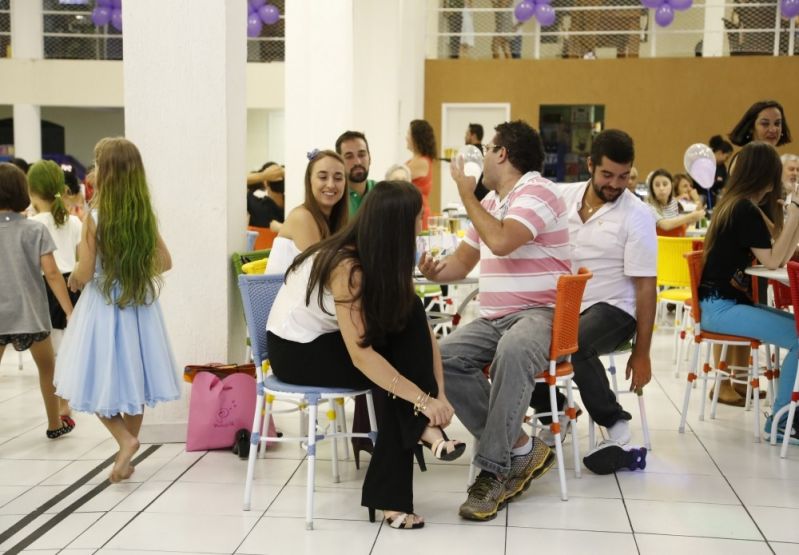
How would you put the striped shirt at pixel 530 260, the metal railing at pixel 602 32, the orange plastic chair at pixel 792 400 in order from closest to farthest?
the striped shirt at pixel 530 260
the orange plastic chair at pixel 792 400
the metal railing at pixel 602 32

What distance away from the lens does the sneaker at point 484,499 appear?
349 centimetres

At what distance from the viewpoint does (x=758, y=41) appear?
13.8m

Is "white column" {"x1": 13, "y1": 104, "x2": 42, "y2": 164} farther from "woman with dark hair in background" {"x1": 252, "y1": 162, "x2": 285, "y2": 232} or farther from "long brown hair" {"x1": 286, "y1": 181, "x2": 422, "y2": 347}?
"long brown hair" {"x1": 286, "y1": 181, "x2": 422, "y2": 347}

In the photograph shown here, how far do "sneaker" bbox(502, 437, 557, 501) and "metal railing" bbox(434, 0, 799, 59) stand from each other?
1105 centimetres

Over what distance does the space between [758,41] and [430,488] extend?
38.9 ft

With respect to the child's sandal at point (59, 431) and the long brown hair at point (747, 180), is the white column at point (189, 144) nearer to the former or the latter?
the child's sandal at point (59, 431)

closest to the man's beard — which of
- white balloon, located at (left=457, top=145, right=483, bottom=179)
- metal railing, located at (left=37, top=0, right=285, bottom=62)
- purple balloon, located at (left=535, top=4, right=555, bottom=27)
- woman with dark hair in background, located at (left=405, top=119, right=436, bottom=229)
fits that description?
white balloon, located at (left=457, top=145, right=483, bottom=179)

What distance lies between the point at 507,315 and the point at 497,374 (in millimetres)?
354

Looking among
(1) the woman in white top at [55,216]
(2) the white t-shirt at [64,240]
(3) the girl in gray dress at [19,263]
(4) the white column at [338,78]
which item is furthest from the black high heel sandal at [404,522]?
(4) the white column at [338,78]

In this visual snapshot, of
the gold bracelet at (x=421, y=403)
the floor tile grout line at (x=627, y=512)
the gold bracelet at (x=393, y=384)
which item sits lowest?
the floor tile grout line at (x=627, y=512)

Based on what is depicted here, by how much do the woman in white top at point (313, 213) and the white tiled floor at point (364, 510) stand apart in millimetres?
894

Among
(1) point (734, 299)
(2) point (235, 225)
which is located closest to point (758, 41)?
(1) point (734, 299)

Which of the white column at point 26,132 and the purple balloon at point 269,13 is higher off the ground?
the purple balloon at point 269,13

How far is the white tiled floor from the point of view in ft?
10.7
